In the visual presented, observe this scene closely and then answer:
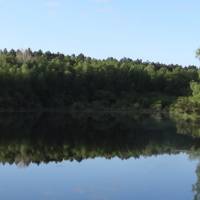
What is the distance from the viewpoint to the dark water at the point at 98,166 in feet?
53.5

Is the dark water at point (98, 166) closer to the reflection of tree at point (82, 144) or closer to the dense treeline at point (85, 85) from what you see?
the reflection of tree at point (82, 144)

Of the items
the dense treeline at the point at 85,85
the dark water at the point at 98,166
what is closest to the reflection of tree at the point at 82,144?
the dark water at the point at 98,166

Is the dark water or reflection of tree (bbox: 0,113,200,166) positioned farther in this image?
reflection of tree (bbox: 0,113,200,166)

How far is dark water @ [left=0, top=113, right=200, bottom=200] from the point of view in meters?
16.3

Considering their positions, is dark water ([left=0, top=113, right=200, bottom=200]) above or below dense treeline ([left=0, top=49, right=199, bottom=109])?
below

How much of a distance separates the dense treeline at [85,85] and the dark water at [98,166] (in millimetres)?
36772

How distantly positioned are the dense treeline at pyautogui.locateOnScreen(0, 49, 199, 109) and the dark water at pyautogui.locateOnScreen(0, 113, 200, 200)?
1448 inches

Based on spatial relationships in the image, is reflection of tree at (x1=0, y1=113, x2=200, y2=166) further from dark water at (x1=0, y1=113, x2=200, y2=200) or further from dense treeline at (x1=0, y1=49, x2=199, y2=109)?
dense treeline at (x1=0, y1=49, x2=199, y2=109)

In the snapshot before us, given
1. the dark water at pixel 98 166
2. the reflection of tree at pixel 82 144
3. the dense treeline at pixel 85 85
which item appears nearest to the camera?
the dark water at pixel 98 166

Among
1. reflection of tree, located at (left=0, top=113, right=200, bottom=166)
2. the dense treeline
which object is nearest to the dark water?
reflection of tree, located at (left=0, top=113, right=200, bottom=166)

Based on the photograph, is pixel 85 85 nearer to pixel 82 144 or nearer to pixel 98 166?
pixel 82 144

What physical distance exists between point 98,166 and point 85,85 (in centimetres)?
6396

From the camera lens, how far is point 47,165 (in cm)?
2202

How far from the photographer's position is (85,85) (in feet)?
283
